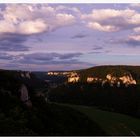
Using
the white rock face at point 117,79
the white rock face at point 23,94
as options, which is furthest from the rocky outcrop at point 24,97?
the white rock face at point 117,79

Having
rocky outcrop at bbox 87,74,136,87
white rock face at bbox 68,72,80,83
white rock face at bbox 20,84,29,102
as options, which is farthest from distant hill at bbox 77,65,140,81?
white rock face at bbox 20,84,29,102

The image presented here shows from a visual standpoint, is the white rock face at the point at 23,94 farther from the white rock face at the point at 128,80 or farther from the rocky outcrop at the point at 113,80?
the rocky outcrop at the point at 113,80

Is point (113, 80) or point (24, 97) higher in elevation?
point (24, 97)

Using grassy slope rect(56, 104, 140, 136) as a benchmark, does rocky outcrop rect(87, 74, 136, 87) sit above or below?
above

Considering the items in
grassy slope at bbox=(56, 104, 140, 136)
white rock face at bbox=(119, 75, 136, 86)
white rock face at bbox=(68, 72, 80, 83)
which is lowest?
grassy slope at bbox=(56, 104, 140, 136)

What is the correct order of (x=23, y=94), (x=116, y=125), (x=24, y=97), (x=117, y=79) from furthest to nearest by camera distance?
(x=117, y=79), (x=23, y=94), (x=24, y=97), (x=116, y=125)

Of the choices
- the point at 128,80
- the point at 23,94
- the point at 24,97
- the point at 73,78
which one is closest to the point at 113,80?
the point at 128,80

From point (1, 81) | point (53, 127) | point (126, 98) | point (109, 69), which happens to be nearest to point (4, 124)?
point (53, 127)

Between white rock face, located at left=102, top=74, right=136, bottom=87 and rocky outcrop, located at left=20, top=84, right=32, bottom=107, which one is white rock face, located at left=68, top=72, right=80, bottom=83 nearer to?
white rock face, located at left=102, top=74, right=136, bottom=87

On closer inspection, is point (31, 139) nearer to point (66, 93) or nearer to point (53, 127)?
point (53, 127)

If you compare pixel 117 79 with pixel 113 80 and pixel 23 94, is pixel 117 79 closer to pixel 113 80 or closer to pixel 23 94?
pixel 113 80

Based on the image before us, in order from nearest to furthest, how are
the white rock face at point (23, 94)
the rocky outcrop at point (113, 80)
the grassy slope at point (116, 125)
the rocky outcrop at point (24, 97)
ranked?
the grassy slope at point (116, 125) < the rocky outcrop at point (24, 97) < the white rock face at point (23, 94) < the rocky outcrop at point (113, 80)
